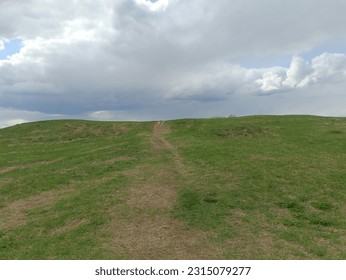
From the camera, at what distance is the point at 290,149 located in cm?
2939

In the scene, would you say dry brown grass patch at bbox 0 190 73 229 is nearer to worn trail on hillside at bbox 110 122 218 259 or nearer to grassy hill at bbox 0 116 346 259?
grassy hill at bbox 0 116 346 259

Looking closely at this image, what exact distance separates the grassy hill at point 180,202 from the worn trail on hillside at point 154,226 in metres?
0.04

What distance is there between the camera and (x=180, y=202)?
15.1 m

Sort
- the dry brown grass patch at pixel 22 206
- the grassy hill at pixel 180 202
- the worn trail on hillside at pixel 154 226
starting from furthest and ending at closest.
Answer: the dry brown grass patch at pixel 22 206 < the grassy hill at pixel 180 202 < the worn trail on hillside at pixel 154 226

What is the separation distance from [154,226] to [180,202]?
2757 mm

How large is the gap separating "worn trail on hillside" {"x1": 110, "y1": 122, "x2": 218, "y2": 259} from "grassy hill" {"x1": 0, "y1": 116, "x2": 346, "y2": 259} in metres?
0.04

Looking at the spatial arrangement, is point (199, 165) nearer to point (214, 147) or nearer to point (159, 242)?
point (214, 147)

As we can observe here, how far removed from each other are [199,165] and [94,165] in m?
8.25

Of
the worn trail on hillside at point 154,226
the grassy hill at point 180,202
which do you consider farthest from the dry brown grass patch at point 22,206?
the worn trail on hillside at point 154,226

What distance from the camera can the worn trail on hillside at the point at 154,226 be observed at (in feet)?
34.4

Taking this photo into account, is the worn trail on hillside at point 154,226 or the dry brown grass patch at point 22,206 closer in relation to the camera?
the worn trail on hillside at point 154,226

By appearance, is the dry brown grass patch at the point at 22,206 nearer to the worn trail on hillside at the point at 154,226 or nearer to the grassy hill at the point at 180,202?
the grassy hill at the point at 180,202

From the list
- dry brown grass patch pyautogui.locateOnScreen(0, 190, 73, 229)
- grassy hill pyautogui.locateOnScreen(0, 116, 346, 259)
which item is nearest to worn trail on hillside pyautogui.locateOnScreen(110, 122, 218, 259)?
grassy hill pyautogui.locateOnScreen(0, 116, 346, 259)
